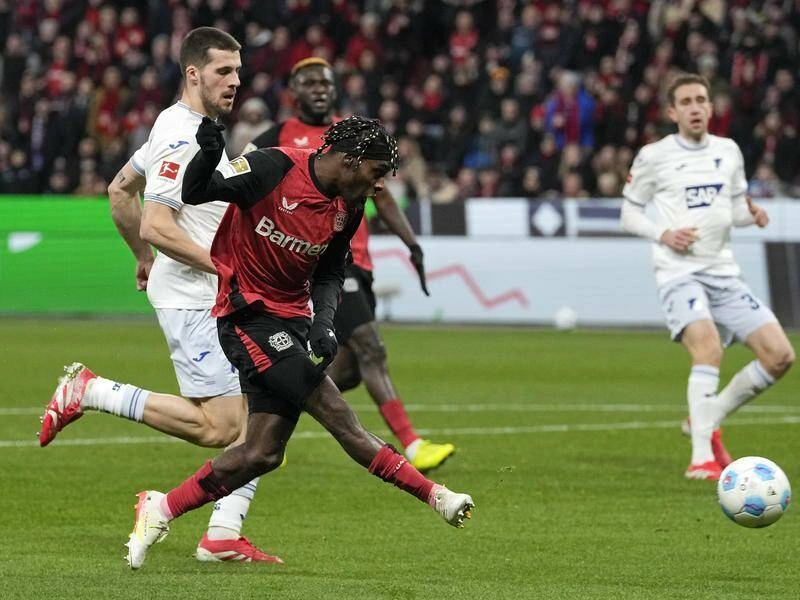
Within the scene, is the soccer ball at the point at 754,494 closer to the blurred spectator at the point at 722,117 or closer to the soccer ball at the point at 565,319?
the soccer ball at the point at 565,319

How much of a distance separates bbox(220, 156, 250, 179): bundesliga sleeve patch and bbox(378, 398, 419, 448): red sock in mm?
3937

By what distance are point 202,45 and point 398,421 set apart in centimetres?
366

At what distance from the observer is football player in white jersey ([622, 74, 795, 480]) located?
1030cm

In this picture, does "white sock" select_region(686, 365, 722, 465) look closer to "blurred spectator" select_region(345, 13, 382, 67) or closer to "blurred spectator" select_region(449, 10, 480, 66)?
"blurred spectator" select_region(449, 10, 480, 66)

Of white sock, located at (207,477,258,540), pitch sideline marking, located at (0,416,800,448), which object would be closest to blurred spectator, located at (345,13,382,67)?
pitch sideline marking, located at (0,416,800,448)

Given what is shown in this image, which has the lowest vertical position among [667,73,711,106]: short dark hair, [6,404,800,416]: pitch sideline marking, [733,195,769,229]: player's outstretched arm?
[6,404,800,416]: pitch sideline marking

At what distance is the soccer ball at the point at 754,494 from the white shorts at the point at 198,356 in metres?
2.27

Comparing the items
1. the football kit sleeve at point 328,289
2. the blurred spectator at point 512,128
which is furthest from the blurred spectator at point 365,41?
the football kit sleeve at point 328,289

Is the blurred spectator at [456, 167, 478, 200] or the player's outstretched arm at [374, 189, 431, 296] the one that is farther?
the blurred spectator at [456, 167, 478, 200]

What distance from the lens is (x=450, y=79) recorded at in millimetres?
25812

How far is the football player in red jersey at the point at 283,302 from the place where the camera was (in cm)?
655

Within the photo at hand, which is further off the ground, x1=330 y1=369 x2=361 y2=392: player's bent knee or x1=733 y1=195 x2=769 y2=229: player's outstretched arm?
x1=733 y1=195 x2=769 y2=229: player's outstretched arm

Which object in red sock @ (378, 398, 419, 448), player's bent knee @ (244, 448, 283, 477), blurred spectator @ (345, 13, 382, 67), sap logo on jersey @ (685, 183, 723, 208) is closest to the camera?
player's bent knee @ (244, 448, 283, 477)

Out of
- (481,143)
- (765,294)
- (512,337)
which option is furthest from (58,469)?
(481,143)
